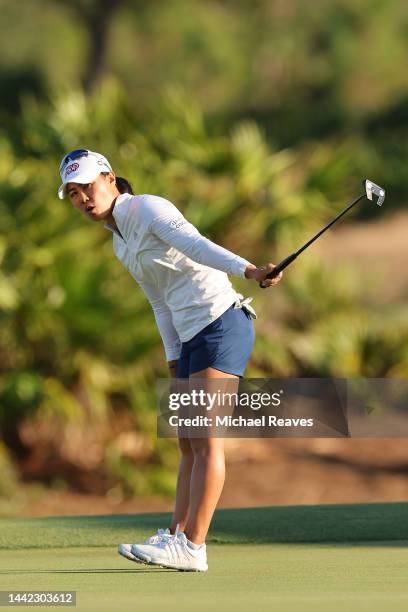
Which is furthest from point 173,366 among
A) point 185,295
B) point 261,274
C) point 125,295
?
point 125,295

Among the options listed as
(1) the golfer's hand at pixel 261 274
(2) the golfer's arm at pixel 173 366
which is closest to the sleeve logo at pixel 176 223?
(1) the golfer's hand at pixel 261 274

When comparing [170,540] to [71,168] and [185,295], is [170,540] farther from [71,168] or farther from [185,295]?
[71,168]

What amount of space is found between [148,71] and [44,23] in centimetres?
237

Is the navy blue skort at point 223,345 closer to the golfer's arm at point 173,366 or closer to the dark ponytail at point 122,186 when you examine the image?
the golfer's arm at point 173,366

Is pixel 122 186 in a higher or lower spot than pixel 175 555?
higher

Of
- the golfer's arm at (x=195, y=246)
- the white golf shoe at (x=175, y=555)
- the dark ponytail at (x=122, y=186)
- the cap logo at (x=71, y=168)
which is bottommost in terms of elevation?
the white golf shoe at (x=175, y=555)

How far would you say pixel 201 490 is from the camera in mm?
4980

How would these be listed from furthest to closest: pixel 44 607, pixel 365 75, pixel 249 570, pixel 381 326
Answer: pixel 365 75
pixel 381 326
pixel 249 570
pixel 44 607

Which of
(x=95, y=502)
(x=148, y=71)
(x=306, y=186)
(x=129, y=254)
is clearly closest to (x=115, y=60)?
(x=148, y=71)

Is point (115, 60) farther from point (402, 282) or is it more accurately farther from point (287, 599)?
point (287, 599)

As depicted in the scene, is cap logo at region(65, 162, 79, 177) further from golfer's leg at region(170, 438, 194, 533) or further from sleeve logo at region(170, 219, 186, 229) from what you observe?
golfer's leg at region(170, 438, 194, 533)

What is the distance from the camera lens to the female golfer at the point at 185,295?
4957mm

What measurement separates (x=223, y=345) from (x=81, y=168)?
85cm

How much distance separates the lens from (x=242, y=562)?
5262 mm
